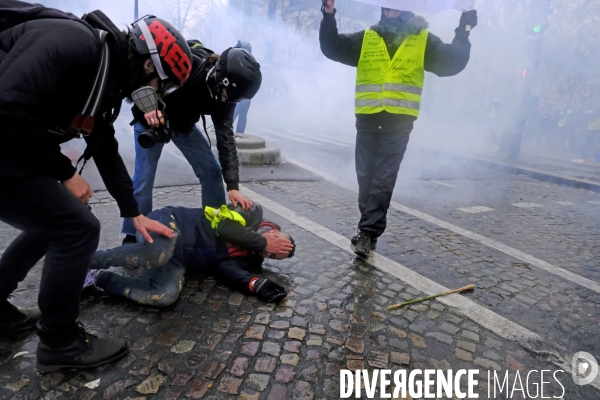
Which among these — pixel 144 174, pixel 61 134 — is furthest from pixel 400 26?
pixel 61 134

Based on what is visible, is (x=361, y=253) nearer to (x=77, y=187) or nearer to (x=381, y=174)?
(x=381, y=174)

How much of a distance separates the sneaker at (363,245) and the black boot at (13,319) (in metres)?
2.19

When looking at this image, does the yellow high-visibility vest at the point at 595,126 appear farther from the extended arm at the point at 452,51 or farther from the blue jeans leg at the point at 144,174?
the blue jeans leg at the point at 144,174

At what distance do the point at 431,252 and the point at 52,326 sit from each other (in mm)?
2943

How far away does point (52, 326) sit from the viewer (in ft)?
5.74

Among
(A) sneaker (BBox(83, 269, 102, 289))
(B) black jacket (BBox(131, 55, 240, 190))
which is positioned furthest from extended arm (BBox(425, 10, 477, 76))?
(A) sneaker (BBox(83, 269, 102, 289))

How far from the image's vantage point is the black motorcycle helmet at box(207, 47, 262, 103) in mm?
2320

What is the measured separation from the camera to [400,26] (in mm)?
3275

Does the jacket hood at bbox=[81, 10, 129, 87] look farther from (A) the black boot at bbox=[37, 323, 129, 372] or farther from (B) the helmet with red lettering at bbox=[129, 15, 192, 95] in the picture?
(A) the black boot at bbox=[37, 323, 129, 372]

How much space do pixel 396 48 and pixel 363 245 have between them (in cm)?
158

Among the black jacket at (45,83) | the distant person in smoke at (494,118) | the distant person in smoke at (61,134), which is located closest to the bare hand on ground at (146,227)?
the distant person in smoke at (61,134)

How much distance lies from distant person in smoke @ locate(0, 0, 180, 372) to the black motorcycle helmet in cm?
53

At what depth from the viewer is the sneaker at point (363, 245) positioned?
334 centimetres

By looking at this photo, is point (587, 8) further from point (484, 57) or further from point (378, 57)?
point (378, 57)
